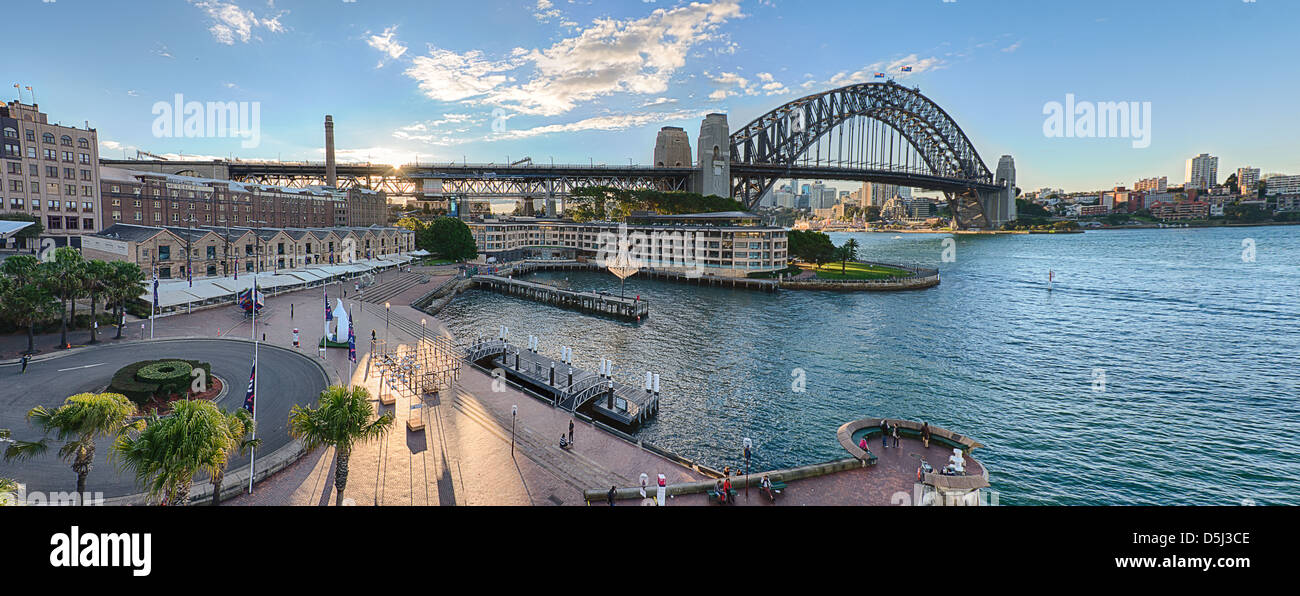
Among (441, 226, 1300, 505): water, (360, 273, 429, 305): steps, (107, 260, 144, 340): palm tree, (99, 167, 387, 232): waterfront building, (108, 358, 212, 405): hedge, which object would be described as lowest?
(441, 226, 1300, 505): water

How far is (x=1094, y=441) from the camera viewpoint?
90.6 ft

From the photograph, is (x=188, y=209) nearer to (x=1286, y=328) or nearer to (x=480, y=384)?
(x=480, y=384)

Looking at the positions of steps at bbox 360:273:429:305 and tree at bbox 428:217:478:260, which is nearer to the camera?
steps at bbox 360:273:429:305

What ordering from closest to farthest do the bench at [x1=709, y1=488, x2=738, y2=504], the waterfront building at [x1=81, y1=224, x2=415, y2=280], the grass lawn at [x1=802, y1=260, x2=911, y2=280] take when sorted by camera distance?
the bench at [x1=709, y1=488, x2=738, y2=504] < the waterfront building at [x1=81, y1=224, x2=415, y2=280] < the grass lawn at [x1=802, y1=260, x2=911, y2=280]

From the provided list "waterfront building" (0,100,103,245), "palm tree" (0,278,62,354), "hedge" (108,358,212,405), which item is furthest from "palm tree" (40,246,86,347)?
"waterfront building" (0,100,103,245)

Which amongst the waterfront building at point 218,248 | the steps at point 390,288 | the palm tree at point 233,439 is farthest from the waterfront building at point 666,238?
the palm tree at point 233,439

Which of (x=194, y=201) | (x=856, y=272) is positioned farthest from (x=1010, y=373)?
(x=194, y=201)

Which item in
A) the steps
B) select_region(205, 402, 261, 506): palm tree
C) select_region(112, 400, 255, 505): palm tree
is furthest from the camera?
the steps

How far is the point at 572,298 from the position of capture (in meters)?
66.8

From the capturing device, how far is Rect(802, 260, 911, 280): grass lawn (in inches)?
3295

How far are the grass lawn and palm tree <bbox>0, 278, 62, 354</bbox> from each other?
7848 centimetres

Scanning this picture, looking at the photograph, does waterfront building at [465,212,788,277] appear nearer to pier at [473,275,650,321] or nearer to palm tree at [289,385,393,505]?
pier at [473,275,650,321]
